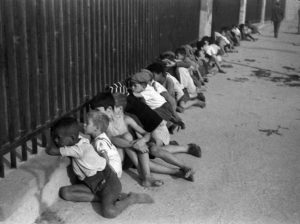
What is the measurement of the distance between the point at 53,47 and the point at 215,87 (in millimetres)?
6074

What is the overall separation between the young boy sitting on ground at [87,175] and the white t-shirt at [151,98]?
1.76 meters

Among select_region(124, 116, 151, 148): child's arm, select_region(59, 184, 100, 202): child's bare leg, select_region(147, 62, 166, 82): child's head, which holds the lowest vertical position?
select_region(59, 184, 100, 202): child's bare leg

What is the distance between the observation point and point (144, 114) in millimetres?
5422

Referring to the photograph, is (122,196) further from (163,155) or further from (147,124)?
(147,124)

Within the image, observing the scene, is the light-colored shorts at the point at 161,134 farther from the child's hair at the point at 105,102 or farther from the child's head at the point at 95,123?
the child's head at the point at 95,123

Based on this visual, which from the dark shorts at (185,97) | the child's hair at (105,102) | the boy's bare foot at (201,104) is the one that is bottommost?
the boy's bare foot at (201,104)

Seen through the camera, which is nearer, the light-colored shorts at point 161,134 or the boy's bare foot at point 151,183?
the boy's bare foot at point 151,183

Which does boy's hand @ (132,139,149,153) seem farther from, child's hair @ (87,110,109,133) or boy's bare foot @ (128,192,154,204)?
boy's bare foot @ (128,192,154,204)

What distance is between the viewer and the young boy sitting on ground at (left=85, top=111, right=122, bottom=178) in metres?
4.57

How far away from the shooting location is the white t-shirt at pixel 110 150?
4609 mm

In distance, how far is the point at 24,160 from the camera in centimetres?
444

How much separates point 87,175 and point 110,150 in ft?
1.25

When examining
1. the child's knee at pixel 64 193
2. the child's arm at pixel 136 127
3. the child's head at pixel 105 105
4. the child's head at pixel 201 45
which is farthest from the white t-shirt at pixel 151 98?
the child's head at pixel 201 45

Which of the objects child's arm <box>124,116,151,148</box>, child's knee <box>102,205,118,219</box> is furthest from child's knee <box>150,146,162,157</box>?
child's knee <box>102,205,118,219</box>
